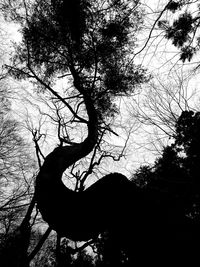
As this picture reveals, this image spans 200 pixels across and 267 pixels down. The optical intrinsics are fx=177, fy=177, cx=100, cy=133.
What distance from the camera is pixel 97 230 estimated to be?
1511 millimetres

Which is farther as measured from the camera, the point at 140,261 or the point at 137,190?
the point at 137,190

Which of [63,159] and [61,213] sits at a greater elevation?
[63,159]

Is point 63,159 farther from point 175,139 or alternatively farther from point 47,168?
point 175,139

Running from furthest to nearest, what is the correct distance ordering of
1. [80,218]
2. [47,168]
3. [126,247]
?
[47,168], [80,218], [126,247]

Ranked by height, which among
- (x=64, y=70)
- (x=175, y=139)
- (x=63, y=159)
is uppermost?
(x=64, y=70)

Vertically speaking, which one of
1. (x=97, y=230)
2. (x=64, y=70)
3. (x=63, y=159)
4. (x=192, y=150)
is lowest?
Answer: (x=97, y=230)

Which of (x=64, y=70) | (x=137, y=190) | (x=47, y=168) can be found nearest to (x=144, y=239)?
(x=137, y=190)

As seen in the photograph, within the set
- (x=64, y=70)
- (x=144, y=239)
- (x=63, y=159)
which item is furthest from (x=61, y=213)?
(x=64, y=70)

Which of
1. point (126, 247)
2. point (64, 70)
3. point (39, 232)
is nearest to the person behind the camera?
point (126, 247)

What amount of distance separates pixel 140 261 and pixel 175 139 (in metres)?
7.97

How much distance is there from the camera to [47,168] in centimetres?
213

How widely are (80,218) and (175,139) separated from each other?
7.88m

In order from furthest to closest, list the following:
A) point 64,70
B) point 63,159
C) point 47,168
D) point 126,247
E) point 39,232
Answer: point 39,232 < point 64,70 < point 63,159 < point 47,168 < point 126,247

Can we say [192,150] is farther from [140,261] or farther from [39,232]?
[39,232]
